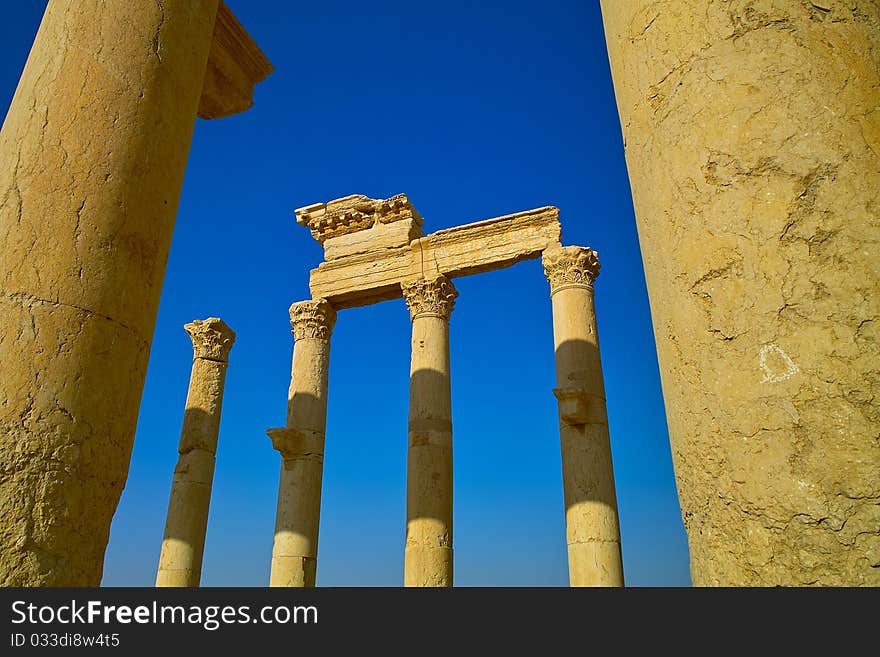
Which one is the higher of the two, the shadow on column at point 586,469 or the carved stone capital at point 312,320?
the carved stone capital at point 312,320

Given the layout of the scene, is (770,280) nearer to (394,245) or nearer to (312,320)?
(394,245)

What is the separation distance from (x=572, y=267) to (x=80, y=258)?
17.1 metres

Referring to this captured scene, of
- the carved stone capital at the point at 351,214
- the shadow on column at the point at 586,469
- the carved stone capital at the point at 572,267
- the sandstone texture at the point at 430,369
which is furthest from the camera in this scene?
the carved stone capital at the point at 351,214

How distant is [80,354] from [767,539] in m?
4.51

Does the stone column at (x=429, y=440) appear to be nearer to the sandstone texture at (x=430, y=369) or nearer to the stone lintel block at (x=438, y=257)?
the sandstone texture at (x=430, y=369)

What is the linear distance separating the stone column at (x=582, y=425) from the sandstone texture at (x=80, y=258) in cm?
1425

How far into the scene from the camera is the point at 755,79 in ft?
12.5

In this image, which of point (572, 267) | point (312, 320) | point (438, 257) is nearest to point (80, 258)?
point (572, 267)

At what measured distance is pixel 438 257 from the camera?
22766mm

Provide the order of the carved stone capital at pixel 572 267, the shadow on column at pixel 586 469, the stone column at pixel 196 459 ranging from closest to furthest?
1. the shadow on column at pixel 586 469
2. the carved stone capital at pixel 572 267
3. the stone column at pixel 196 459

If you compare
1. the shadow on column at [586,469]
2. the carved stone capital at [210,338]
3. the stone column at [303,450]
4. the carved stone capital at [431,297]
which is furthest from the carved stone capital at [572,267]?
the carved stone capital at [210,338]

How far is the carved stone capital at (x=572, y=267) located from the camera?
20.5 meters

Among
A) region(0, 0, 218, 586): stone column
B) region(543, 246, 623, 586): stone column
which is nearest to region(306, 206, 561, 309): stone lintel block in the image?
region(543, 246, 623, 586): stone column
